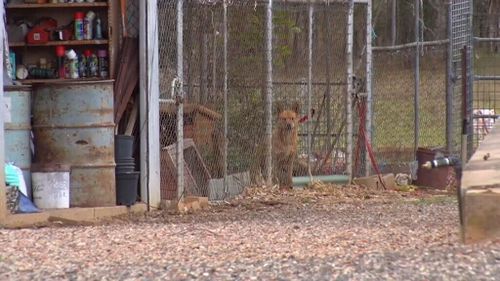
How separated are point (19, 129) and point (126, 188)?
1.45m

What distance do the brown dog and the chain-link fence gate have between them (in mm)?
21

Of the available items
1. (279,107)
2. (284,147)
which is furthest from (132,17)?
(284,147)

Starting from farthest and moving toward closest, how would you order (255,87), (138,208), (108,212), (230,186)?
(255,87) → (230,186) → (138,208) → (108,212)

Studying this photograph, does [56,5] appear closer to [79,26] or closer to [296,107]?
[79,26]

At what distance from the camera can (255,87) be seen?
14.3 metres

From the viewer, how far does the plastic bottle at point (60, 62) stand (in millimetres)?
12663

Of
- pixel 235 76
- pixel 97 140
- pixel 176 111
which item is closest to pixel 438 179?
pixel 235 76

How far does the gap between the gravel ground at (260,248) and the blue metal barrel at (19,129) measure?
121cm

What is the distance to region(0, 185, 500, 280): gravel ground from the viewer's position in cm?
669

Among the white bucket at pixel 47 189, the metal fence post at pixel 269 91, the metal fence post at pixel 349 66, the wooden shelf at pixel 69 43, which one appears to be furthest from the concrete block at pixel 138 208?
the metal fence post at pixel 349 66

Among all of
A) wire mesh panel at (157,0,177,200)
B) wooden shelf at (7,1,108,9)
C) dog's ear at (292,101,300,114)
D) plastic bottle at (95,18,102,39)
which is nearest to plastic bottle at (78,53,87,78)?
plastic bottle at (95,18,102,39)

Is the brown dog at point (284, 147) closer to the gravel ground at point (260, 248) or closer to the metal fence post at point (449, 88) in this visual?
the gravel ground at point (260, 248)

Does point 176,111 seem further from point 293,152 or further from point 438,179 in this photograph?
point 438,179

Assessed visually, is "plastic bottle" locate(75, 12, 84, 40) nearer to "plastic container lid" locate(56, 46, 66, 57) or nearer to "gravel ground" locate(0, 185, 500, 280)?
"plastic container lid" locate(56, 46, 66, 57)
